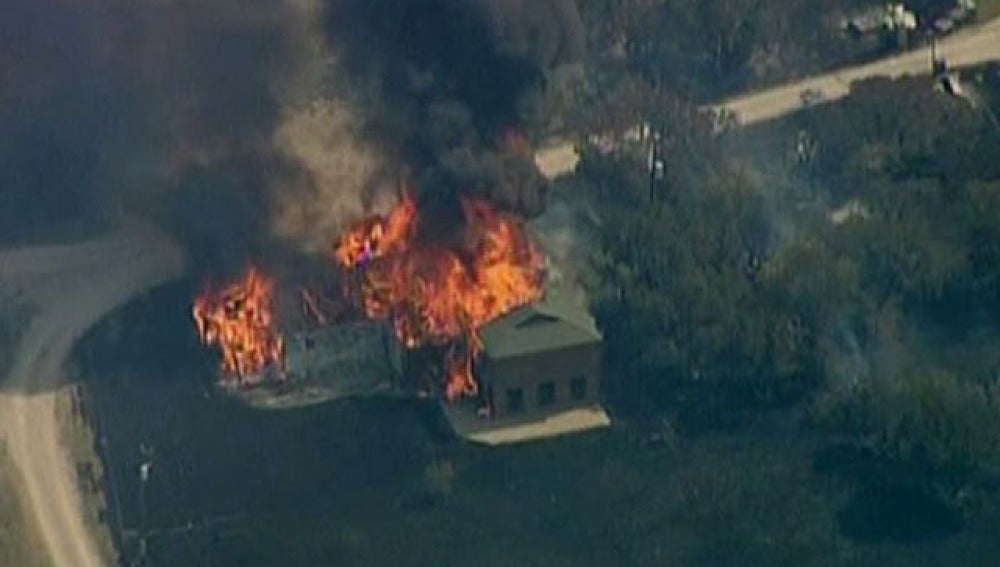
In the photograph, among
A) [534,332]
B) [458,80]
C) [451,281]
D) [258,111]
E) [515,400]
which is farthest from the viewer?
[258,111]

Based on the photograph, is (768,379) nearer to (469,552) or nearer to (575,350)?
(575,350)

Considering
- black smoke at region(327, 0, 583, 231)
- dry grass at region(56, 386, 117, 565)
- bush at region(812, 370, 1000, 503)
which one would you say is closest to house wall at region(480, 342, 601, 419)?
black smoke at region(327, 0, 583, 231)

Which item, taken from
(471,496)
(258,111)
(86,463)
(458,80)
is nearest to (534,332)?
(471,496)

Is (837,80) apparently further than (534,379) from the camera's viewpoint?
Yes

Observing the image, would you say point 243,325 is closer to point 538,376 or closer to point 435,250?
point 435,250

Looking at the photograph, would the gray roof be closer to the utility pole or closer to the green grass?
the utility pole

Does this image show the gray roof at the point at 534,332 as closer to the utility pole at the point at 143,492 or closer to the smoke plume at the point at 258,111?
the smoke plume at the point at 258,111

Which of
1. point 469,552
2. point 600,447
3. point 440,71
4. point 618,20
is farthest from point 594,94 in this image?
point 469,552

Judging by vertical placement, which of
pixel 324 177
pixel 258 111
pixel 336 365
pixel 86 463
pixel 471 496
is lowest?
pixel 471 496
